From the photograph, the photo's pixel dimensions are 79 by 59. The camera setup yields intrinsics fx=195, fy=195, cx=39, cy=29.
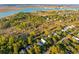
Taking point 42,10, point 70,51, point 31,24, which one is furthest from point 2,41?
point 70,51

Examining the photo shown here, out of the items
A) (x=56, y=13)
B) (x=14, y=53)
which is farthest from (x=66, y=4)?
(x=14, y=53)

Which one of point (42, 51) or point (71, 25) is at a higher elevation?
point (71, 25)

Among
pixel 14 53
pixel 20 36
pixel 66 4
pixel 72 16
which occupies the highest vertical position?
pixel 66 4

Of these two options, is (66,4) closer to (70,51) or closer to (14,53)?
(70,51)

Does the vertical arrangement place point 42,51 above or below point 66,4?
below

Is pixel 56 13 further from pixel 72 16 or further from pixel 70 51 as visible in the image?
pixel 70 51

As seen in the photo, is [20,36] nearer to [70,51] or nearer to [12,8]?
[12,8]
